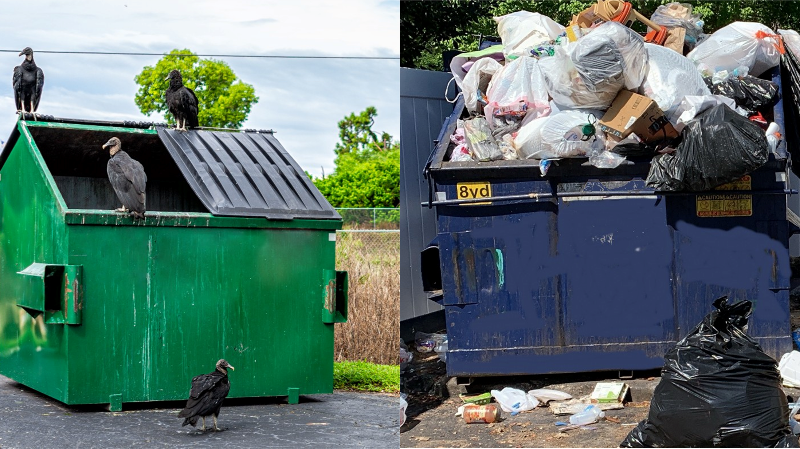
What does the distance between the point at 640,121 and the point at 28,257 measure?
13.8ft

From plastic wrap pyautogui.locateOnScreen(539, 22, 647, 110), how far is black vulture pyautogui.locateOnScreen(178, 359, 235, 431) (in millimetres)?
2623

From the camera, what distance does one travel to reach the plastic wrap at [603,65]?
15.4 ft

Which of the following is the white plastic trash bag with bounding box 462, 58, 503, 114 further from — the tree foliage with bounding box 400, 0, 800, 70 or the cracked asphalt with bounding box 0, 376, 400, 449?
the tree foliage with bounding box 400, 0, 800, 70

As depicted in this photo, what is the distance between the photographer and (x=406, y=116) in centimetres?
683

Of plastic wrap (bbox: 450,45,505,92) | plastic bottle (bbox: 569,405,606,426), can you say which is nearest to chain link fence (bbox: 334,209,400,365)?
plastic wrap (bbox: 450,45,505,92)

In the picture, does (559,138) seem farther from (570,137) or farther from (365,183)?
(365,183)

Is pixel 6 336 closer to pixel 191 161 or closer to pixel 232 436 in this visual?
pixel 191 161

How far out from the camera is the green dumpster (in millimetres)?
A: 5500

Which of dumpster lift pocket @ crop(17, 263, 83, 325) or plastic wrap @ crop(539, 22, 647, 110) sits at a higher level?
plastic wrap @ crop(539, 22, 647, 110)

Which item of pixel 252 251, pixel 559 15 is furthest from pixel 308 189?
pixel 559 15

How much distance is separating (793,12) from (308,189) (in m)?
9.38

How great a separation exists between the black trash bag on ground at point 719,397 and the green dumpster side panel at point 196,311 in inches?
112

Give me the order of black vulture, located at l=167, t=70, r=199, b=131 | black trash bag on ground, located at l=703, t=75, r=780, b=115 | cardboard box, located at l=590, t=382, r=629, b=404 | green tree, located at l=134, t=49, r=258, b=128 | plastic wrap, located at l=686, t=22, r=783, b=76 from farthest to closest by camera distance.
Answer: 1. green tree, located at l=134, t=49, r=258, b=128
2. black vulture, located at l=167, t=70, r=199, b=131
3. plastic wrap, located at l=686, t=22, r=783, b=76
4. black trash bag on ground, located at l=703, t=75, r=780, b=115
5. cardboard box, located at l=590, t=382, r=629, b=404

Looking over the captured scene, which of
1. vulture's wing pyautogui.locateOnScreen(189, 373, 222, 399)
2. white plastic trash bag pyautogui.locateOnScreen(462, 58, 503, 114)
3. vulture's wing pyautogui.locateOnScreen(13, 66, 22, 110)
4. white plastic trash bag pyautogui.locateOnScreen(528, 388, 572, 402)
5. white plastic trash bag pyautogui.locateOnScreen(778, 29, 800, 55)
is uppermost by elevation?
vulture's wing pyautogui.locateOnScreen(13, 66, 22, 110)
